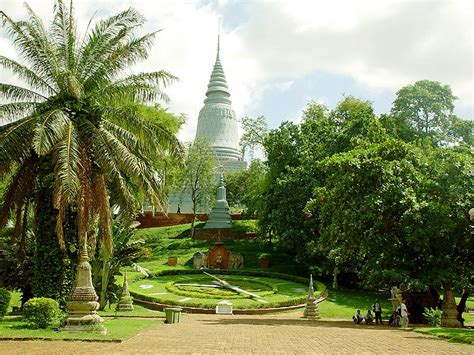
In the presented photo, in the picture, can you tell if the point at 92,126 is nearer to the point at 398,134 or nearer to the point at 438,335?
the point at 438,335

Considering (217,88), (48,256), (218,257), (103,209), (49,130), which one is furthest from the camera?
(217,88)

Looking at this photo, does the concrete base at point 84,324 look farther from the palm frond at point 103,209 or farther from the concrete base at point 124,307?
the concrete base at point 124,307

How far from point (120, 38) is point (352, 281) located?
22776 mm

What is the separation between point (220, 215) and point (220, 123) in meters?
18.1

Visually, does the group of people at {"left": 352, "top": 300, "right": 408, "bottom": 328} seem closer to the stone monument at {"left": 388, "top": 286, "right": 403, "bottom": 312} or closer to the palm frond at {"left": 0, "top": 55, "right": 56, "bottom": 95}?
the stone monument at {"left": 388, "top": 286, "right": 403, "bottom": 312}

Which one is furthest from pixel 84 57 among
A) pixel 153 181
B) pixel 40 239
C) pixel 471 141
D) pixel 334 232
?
pixel 471 141

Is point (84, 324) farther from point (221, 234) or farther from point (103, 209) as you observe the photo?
point (221, 234)

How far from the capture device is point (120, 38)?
16719mm

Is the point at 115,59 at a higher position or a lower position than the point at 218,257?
higher

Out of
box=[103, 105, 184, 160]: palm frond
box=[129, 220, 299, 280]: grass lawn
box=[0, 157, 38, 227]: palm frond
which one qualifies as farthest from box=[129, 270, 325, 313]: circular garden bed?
box=[0, 157, 38, 227]: palm frond

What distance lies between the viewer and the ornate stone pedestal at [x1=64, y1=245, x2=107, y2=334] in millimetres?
13625

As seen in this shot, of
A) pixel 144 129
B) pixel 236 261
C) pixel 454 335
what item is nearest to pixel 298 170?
pixel 236 261

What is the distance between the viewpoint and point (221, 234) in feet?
155

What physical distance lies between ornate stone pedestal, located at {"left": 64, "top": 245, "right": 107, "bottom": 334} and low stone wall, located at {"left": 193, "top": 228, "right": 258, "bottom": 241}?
1264 inches
